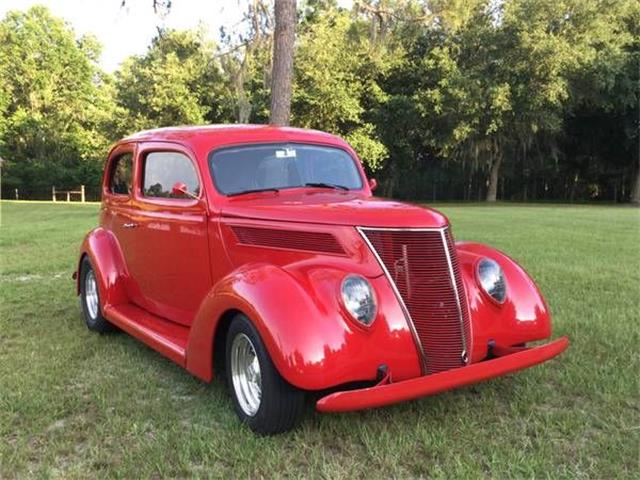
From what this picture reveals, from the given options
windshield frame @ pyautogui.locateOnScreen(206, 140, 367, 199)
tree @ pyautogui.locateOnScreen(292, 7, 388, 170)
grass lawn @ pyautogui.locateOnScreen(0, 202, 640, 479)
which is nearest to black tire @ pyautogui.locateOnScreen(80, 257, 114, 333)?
grass lawn @ pyautogui.locateOnScreen(0, 202, 640, 479)

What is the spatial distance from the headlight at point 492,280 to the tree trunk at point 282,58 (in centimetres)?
619

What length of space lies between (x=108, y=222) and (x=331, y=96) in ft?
78.4

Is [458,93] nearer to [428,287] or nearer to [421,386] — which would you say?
[428,287]

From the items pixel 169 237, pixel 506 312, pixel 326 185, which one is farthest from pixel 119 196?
pixel 506 312

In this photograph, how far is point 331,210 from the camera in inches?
142

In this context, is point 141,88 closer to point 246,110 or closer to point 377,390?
point 246,110

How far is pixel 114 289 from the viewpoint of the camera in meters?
5.31

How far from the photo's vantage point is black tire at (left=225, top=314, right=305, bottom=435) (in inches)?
127

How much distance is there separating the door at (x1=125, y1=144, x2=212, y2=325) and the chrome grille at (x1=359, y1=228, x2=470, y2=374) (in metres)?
1.43

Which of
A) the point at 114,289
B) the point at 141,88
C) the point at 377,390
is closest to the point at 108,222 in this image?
the point at 114,289

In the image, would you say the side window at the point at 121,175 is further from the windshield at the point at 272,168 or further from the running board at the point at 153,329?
the windshield at the point at 272,168

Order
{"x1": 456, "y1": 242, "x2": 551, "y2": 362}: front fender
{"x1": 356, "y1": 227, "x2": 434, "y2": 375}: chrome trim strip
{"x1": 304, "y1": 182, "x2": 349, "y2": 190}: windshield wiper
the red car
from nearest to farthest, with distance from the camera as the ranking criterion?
the red car → {"x1": 356, "y1": 227, "x2": 434, "y2": 375}: chrome trim strip → {"x1": 456, "y1": 242, "x2": 551, "y2": 362}: front fender → {"x1": 304, "y1": 182, "x2": 349, "y2": 190}: windshield wiper

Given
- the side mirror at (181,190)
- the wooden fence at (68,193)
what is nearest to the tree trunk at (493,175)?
the wooden fence at (68,193)

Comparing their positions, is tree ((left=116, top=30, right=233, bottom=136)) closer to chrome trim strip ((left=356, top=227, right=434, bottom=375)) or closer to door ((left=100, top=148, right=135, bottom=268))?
door ((left=100, top=148, right=135, bottom=268))
